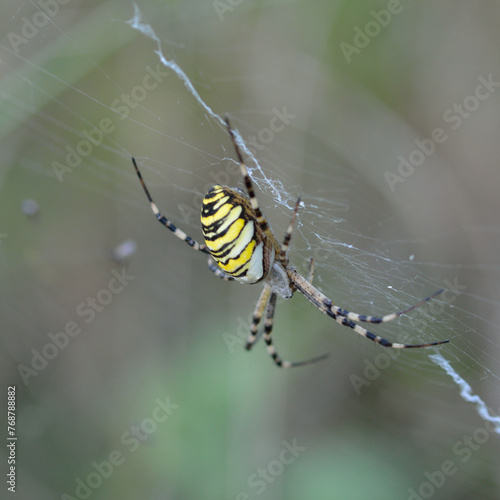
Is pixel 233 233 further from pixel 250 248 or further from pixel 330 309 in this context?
pixel 330 309

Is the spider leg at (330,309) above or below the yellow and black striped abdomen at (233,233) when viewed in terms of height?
above

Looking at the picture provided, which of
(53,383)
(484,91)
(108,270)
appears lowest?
(53,383)

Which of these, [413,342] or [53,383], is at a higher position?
[413,342]

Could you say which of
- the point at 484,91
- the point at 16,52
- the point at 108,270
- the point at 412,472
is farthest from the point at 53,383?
the point at 484,91

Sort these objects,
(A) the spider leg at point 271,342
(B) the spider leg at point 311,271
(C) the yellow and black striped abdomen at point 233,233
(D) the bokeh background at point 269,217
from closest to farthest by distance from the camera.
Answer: (C) the yellow and black striped abdomen at point 233,233 → (B) the spider leg at point 311,271 → (D) the bokeh background at point 269,217 → (A) the spider leg at point 271,342

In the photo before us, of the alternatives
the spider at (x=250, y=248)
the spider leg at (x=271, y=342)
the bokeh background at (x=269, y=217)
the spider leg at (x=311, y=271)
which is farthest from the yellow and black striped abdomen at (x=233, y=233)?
the spider leg at (x=271, y=342)

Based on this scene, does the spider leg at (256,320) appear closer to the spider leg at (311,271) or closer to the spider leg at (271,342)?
the spider leg at (271,342)

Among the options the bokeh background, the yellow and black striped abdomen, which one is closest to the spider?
the yellow and black striped abdomen

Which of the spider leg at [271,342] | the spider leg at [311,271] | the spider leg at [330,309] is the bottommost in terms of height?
the spider leg at [271,342]

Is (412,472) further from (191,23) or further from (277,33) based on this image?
(191,23)
